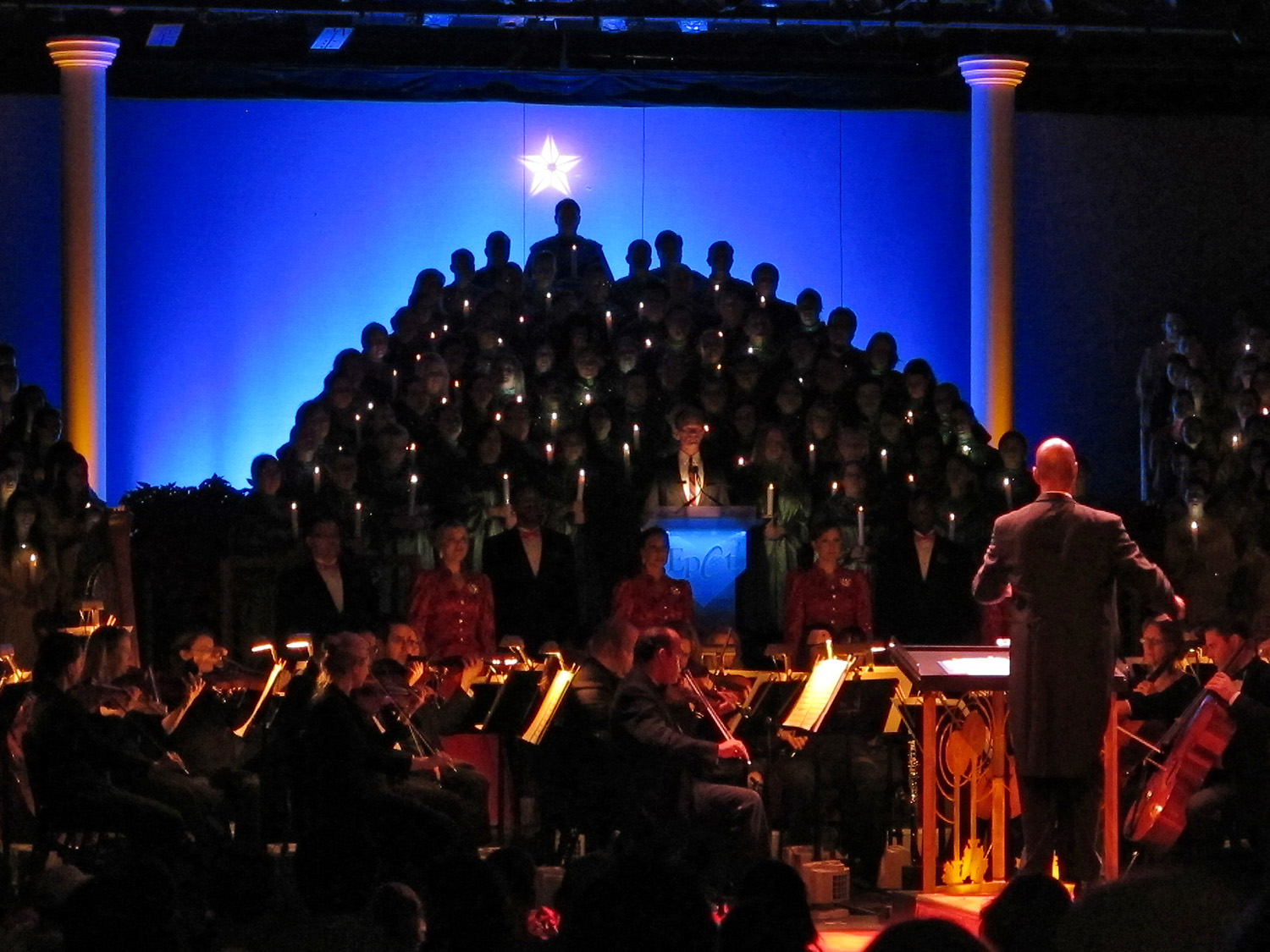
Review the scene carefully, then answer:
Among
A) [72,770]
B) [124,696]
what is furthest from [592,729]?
[72,770]

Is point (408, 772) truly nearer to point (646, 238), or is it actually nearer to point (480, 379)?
point (480, 379)

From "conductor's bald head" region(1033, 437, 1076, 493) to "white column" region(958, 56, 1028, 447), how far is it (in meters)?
8.45

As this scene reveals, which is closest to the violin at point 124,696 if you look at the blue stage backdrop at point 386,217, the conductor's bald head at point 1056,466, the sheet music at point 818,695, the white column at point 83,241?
the sheet music at point 818,695

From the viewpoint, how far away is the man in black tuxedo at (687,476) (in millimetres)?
12344

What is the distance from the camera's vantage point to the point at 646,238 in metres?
17.1

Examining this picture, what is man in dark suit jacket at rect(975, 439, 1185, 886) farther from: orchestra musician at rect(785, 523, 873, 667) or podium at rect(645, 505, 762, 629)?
podium at rect(645, 505, 762, 629)

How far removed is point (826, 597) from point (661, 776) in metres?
2.87

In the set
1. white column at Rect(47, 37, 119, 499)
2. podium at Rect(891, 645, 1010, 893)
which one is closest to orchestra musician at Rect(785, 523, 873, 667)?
podium at Rect(891, 645, 1010, 893)

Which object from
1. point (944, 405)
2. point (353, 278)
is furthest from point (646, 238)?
point (944, 405)

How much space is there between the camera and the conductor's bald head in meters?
7.39

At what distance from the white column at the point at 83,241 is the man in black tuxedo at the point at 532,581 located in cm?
446

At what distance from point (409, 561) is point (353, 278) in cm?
556

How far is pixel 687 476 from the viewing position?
12.4 meters

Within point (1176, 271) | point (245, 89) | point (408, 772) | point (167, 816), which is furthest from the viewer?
point (1176, 271)
